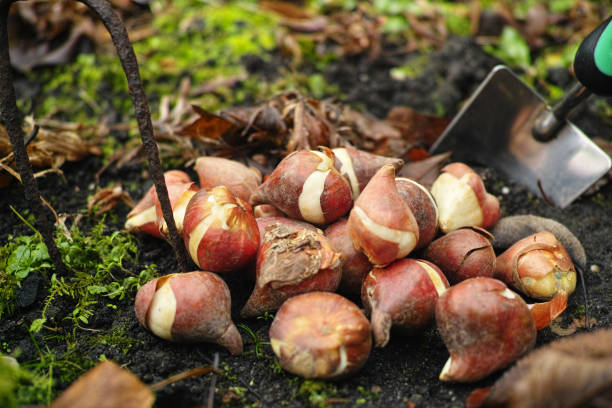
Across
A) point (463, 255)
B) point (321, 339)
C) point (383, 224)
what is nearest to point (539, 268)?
point (463, 255)

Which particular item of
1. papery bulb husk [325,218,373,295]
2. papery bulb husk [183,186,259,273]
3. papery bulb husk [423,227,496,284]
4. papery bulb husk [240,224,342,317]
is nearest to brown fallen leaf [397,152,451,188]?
papery bulb husk [423,227,496,284]

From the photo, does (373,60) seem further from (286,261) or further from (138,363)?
(138,363)

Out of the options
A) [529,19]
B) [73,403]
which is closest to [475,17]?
[529,19]

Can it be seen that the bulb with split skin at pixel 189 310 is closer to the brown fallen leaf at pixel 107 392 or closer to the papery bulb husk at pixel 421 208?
the brown fallen leaf at pixel 107 392

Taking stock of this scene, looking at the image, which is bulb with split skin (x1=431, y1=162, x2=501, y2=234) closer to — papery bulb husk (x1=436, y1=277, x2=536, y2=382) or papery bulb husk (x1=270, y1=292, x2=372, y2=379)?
papery bulb husk (x1=436, y1=277, x2=536, y2=382)

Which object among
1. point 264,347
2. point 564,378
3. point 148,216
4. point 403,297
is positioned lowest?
point 148,216

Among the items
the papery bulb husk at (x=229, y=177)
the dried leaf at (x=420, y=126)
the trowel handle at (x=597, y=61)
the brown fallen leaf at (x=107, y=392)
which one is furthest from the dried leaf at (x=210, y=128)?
the trowel handle at (x=597, y=61)

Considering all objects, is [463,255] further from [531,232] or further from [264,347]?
[264,347]
